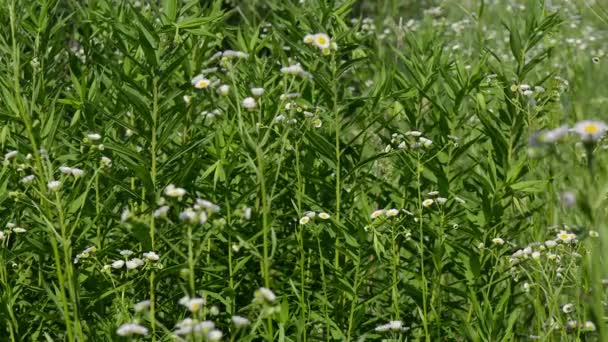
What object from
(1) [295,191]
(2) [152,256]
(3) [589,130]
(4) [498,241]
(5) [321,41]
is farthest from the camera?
(1) [295,191]

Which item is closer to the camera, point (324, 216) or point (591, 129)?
point (591, 129)

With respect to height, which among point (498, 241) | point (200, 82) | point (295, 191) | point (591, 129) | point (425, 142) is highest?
point (591, 129)

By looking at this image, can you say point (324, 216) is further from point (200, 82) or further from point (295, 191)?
point (200, 82)

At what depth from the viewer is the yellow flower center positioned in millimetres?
1708

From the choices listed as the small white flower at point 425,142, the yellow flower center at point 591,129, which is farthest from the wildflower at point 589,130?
the small white flower at point 425,142

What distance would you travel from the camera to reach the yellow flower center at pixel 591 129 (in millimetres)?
1708

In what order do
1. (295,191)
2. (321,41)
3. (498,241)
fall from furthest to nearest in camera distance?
(295,191)
(498,241)
(321,41)

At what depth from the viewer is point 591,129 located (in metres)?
1.73

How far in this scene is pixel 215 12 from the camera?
3014 millimetres

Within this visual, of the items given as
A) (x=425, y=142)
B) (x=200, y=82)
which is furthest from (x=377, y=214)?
(x=200, y=82)

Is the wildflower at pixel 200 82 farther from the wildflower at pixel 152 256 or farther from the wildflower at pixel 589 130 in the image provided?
the wildflower at pixel 589 130

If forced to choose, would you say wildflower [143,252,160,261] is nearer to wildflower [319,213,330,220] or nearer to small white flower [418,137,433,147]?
wildflower [319,213,330,220]

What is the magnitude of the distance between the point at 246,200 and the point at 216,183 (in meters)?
0.12

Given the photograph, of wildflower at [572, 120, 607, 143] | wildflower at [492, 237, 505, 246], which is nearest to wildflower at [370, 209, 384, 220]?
wildflower at [492, 237, 505, 246]
